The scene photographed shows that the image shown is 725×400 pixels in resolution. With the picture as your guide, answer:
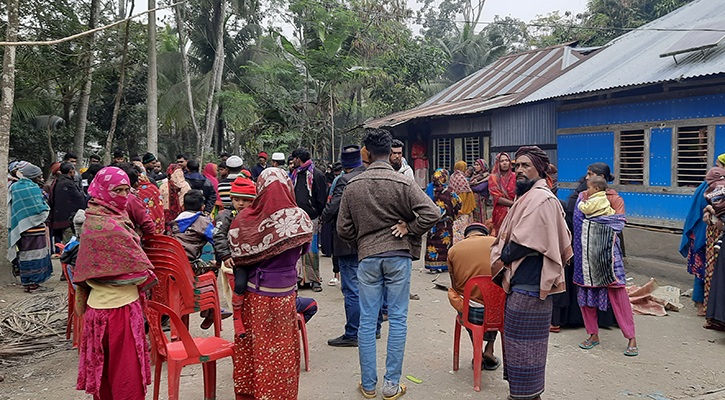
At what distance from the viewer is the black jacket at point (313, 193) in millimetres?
6059

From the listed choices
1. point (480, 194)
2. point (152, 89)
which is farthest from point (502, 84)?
point (152, 89)

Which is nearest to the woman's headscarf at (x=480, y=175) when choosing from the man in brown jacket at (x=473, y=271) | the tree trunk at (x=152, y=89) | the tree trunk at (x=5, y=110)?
the man in brown jacket at (x=473, y=271)

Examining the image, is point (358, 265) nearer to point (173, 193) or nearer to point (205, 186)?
point (173, 193)

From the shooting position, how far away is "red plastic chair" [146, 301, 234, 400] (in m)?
3.10

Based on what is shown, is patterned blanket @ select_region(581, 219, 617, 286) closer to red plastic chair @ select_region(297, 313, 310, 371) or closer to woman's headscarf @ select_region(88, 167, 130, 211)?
red plastic chair @ select_region(297, 313, 310, 371)

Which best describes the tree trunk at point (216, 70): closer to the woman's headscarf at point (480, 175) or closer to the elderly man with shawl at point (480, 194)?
the woman's headscarf at point (480, 175)

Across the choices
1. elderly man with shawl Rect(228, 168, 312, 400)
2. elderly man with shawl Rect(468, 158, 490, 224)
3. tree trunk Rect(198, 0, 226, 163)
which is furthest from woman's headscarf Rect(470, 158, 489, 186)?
tree trunk Rect(198, 0, 226, 163)

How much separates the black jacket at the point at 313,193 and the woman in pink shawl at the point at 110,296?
10.3ft

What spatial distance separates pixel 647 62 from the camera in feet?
28.3

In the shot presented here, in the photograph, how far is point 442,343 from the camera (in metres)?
4.80

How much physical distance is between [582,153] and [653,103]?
1571 mm

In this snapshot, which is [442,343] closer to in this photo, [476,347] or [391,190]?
[476,347]

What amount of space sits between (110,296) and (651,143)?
342 inches

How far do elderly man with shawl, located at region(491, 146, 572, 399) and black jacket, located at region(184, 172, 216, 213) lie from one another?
589 centimetres
